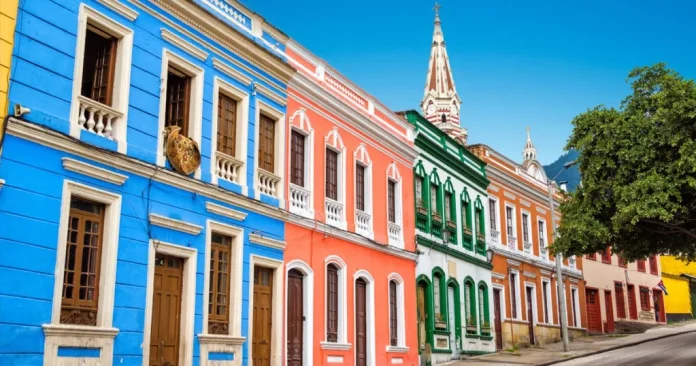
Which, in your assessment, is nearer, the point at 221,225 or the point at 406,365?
the point at 221,225

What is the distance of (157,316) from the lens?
1159cm

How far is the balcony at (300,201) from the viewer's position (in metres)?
15.2

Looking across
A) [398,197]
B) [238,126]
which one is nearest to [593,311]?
[398,197]

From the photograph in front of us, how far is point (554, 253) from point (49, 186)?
43.4 feet

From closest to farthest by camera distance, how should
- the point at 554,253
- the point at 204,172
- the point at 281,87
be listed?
the point at 204,172 → the point at 281,87 → the point at 554,253

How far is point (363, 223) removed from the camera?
59.5ft

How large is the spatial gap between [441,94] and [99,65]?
5577cm

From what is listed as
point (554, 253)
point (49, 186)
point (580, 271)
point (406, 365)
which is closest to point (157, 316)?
point (49, 186)

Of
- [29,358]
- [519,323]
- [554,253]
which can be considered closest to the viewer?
[29,358]

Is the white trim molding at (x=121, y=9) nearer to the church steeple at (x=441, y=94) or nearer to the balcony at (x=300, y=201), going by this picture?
the balcony at (x=300, y=201)

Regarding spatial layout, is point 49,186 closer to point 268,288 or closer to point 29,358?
point 29,358

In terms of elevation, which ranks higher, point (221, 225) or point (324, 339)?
point (221, 225)

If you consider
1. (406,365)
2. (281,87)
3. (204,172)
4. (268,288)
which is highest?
(281,87)

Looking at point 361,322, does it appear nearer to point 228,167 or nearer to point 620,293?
point 228,167
